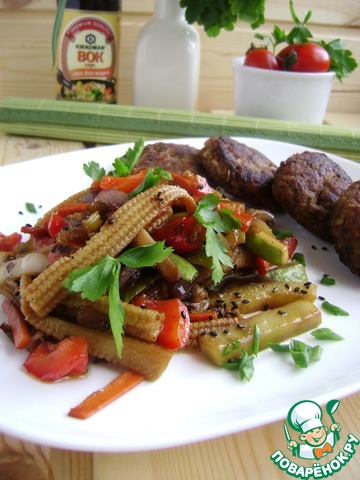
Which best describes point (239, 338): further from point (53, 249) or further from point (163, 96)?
point (163, 96)

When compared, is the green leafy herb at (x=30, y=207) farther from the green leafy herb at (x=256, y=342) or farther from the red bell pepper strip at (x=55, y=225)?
the green leafy herb at (x=256, y=342)

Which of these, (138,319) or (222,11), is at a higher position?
(222,11)

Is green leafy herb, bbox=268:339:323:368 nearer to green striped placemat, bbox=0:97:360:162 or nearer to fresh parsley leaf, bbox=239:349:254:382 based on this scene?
fresh parsley leaf, bbox=239:349:254:382

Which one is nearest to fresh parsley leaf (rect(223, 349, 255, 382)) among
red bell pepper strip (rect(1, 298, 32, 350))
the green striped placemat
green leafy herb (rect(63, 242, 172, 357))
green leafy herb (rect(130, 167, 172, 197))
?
green leafy herb (rect(63, 242, 172, 357))

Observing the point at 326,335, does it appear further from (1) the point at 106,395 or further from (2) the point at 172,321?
(1) the point at 106,395

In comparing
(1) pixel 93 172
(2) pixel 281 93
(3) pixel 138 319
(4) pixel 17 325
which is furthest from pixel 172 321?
(2) pixel 281 93

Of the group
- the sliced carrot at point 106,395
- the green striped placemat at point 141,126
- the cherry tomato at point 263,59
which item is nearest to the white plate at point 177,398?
the sliced carrot at point 106,395
